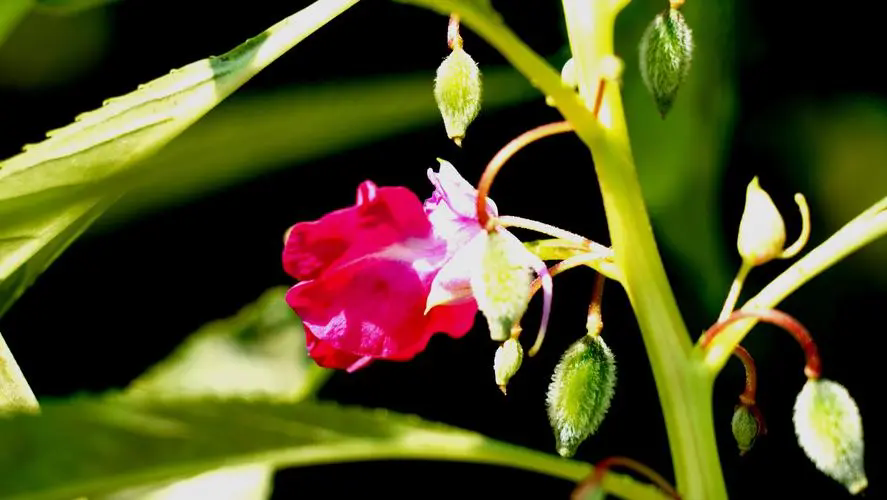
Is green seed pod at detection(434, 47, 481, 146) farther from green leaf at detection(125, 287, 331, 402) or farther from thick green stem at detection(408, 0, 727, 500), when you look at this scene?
green leaf at detection(125, 287, 331, 402)

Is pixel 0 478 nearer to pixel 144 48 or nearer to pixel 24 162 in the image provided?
pixel 24 162

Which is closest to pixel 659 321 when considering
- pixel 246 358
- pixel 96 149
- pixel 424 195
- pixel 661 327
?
pixel 661 327

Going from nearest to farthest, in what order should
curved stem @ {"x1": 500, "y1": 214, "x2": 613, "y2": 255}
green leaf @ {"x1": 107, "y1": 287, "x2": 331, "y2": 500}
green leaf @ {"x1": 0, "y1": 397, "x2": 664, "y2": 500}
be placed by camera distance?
green leaf @ {"x1": 0, "y1": 397, "x2": 664, "y2": 500}, curved stem @ {"x1": 500, "y1": 214, "x2": 613, "y2": 255}, green leaf @ {"x1": 107, "y1": 287, "x2": 331, "y2": 500}

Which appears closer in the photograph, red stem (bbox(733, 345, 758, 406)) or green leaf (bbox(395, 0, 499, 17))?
green leaf (bbox(395, 0, 499, 17))

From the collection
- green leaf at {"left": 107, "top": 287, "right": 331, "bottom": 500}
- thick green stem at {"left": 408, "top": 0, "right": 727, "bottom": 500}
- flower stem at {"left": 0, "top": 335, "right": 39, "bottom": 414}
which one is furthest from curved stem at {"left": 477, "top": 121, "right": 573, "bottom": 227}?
green leaf at {"left": 107, "top": 287, "right": 331, "bottom": 500}

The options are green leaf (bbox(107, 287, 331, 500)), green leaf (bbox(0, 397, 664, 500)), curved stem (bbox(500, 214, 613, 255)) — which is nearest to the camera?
green leaf (bbox(0, 397, 664, 500))

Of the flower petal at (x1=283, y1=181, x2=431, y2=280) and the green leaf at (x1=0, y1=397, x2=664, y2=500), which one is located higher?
the flower petal at (x1=283, y1=181, x2=431, y2=280)

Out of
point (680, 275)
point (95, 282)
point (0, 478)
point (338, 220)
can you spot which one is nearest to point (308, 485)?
point (95, 282)
